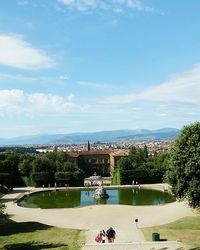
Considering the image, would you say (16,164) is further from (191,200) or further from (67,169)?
(191,200)

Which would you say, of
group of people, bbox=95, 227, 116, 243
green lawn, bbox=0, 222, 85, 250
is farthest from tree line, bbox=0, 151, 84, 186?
group of people, bbox=95, 227, 116, 243

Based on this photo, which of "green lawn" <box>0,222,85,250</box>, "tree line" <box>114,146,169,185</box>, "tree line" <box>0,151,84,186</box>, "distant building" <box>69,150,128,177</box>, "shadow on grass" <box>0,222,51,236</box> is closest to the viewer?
"green lawn" <box>0,222,85,250</box>

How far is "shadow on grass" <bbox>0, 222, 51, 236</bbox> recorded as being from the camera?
1718 inches

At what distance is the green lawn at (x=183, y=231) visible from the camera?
36.0 metres

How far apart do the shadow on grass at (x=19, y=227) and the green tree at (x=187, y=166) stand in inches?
539

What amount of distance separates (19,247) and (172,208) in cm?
2614

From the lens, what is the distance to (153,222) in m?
48.3

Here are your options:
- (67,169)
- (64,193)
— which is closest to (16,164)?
(67,169)

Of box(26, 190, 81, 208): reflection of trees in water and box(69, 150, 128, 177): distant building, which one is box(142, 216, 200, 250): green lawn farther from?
box(69, 150, 128, 177): distant building

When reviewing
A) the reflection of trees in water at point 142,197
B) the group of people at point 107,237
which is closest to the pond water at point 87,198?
the reflection of trees in water at point 142,197

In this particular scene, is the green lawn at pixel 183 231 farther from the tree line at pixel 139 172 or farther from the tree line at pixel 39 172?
the tree line at pixel 39 172

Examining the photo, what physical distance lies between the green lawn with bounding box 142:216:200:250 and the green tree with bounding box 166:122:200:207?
246 cm

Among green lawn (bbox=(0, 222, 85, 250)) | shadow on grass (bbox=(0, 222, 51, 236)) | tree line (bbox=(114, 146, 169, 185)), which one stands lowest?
shadow on grass (bbox=(0, 222, 51, 236))

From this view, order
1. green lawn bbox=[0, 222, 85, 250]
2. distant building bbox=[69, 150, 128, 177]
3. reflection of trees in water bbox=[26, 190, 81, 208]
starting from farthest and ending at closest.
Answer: distant building bbox=[69, 150, 128, 177], reflection of trees in water bbox=[26, 190, 81, 208], green lawn bbox=[0, 222, 85, 250]
